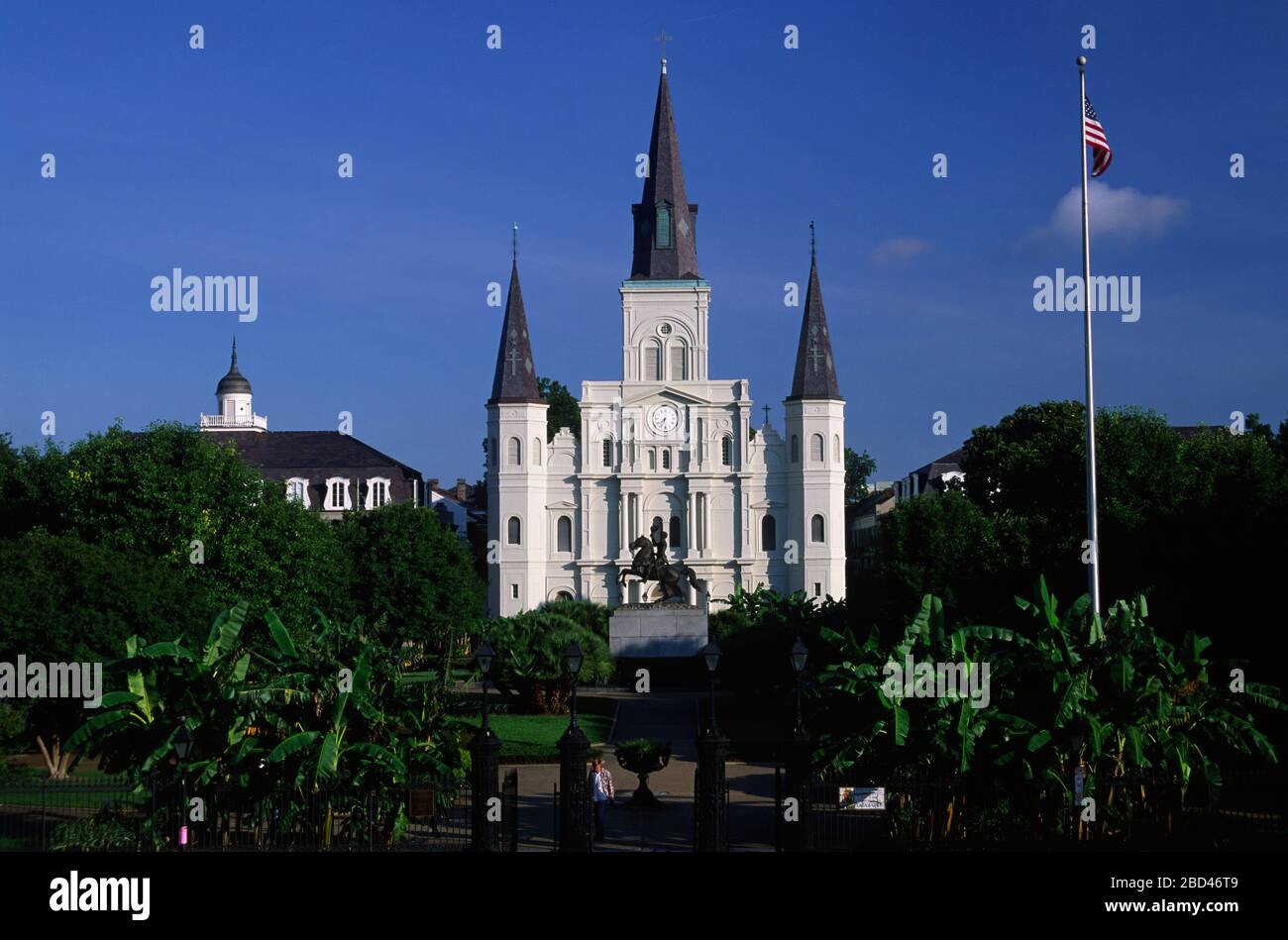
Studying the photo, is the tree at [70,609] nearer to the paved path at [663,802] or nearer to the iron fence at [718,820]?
the paved path at [663,802]

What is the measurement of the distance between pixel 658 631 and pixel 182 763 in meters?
37.3

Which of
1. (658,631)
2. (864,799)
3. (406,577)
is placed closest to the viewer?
(864,799)

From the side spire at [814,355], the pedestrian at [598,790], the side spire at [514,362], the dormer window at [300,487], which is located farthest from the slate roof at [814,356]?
the pedestrian at [598,790]

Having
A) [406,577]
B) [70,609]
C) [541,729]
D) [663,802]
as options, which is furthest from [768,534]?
[663,802]

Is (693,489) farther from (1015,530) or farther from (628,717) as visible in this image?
(628,717)

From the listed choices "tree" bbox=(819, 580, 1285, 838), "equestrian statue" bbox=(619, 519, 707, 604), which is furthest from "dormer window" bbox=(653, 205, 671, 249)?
"tree" bbox=(819, 580, 1285, 838)

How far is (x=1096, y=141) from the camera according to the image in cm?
3189

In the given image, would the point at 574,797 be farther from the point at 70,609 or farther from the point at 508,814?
the point at 70,609

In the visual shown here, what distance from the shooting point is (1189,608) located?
1537 inches

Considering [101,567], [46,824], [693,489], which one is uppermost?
[693,489]

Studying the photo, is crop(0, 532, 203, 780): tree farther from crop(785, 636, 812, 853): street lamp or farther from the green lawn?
crop(785, 636, 812, 853): street lamp
